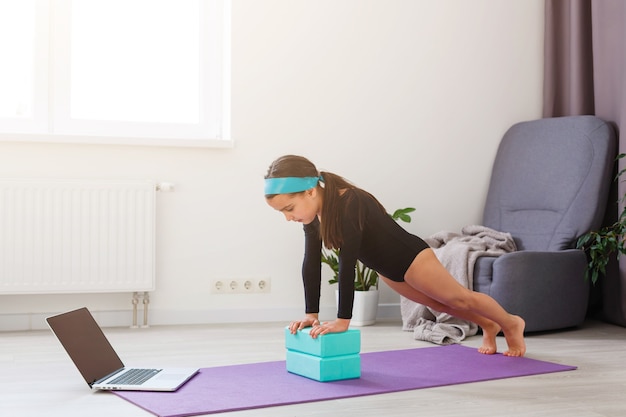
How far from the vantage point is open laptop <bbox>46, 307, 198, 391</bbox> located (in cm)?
226

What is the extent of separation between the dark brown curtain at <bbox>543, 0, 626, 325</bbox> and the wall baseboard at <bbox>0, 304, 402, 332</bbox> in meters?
1.09

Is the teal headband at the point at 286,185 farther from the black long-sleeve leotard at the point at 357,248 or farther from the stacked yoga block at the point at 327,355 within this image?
the stacked yoga block at the point at 327,355

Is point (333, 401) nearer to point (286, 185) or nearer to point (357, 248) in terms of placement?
point (357, 248)

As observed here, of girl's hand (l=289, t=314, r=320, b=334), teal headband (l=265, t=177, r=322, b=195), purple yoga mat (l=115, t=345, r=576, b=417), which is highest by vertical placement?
teal headband (l=265, t=177, r=322, b=195)

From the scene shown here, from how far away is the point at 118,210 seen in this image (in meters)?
3.62

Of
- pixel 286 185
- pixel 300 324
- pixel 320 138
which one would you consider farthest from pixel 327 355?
pixel 320 138

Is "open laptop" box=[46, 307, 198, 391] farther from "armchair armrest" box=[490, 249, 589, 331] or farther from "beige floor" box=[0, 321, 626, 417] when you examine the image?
"armchair armrest" box=[490, 249, 589, 331]

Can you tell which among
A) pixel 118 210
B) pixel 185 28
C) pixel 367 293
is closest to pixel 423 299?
pixel 367 293

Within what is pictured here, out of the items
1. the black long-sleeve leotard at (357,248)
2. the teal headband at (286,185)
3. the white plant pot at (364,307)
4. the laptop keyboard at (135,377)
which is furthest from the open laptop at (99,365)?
the white plant pot at (364,307)

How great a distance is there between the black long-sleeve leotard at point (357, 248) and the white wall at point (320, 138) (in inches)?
52.0

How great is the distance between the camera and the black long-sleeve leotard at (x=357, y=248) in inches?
94.9

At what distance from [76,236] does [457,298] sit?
183 cm

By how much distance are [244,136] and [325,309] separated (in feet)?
3.19

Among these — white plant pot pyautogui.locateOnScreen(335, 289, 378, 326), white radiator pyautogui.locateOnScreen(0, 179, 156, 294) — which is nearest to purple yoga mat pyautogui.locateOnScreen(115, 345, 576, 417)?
white plant pot pyautogui.locateOnScreen(335, 289, 378, 326)
